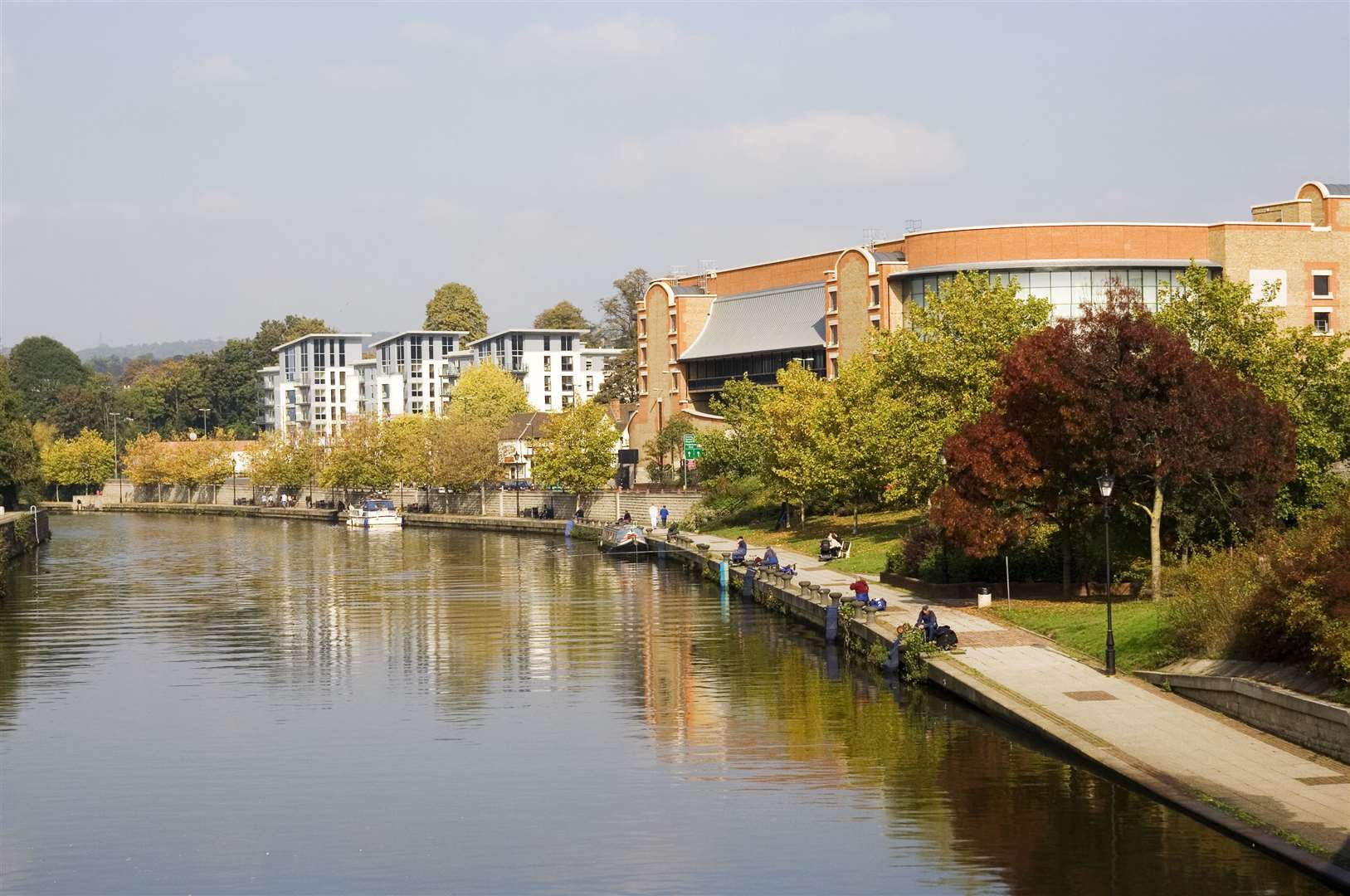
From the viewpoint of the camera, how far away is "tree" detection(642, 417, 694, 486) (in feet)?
375

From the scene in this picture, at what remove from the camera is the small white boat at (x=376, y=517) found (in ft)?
391

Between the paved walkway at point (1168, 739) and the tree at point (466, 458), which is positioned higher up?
the tree at point (466, 458)

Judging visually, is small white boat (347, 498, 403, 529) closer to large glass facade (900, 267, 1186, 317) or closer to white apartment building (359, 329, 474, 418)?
large glass facade (900, 267, 1186, 317)

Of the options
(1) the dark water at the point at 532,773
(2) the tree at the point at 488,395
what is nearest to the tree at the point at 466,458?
(2) the tree at the point at 488,395

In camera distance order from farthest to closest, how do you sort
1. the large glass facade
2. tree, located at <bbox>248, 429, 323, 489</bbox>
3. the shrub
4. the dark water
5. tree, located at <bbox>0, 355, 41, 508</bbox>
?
tree, located at <bbox>248, 429, 323, 489</bbox> < the large glass facade < tree, located at <bbox>0, 355, 41, 508</bbox> < the shrub < the dark water

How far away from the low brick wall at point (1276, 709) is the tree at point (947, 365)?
2602 cm

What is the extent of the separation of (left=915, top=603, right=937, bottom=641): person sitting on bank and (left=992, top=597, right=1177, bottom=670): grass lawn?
3194 millimetres

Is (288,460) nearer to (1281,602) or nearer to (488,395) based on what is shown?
(488,395)

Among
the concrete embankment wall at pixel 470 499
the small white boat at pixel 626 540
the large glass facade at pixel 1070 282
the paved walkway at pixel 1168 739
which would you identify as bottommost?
the paved walkway at pixel 1168 739

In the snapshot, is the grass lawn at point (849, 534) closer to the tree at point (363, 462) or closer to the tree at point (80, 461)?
the tree at point (363, 462)

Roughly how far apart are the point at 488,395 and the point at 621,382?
62.4 ft

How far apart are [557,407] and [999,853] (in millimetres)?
166638

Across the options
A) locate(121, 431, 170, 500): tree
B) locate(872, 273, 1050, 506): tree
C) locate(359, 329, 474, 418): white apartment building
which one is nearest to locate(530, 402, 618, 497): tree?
locate(872, 273, 1050, 506): tree

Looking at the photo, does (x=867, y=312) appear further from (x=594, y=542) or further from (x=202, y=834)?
(x=202, y=834)
